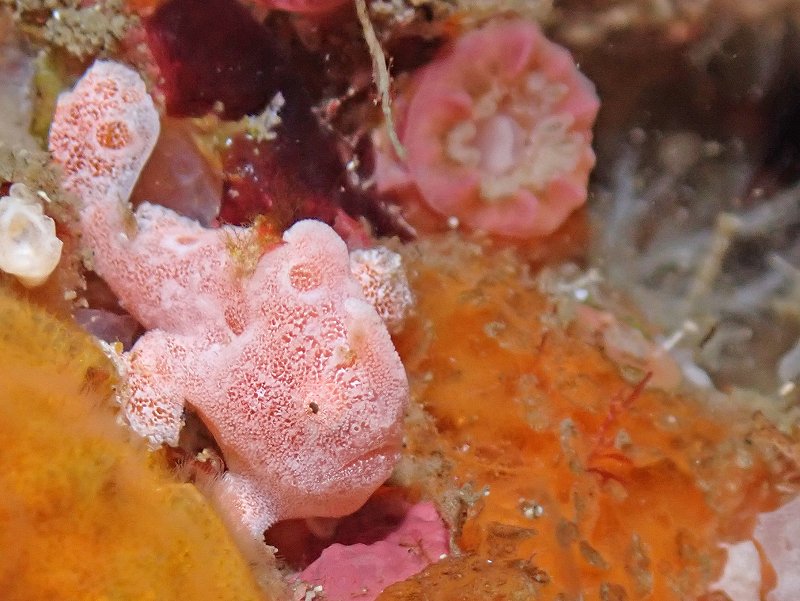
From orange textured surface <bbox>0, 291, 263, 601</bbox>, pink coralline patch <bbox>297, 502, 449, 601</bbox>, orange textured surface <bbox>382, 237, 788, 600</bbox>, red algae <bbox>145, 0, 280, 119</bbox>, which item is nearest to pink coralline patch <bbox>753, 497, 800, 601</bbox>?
orange textured surface <bbox>382, 237, 788, 600</bbox>

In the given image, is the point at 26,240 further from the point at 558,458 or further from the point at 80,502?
the point at 558,458

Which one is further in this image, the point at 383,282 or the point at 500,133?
the point at 500,133

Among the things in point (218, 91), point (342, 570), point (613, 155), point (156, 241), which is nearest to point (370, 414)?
point (342, 570)

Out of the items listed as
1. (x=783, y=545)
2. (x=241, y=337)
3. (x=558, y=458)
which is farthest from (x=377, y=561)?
(x=783, y=545)

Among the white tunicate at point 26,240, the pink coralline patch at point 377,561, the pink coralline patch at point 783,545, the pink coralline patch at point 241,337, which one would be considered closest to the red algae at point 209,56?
the pink coralline patch at point 241,337

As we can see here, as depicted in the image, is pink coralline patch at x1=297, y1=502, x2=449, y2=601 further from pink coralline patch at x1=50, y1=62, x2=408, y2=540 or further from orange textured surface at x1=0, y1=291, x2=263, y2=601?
orange textured surface at x1=0, y1=291, x2=263, y2=601

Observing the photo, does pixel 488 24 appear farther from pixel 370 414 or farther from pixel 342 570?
pixel 342 570
